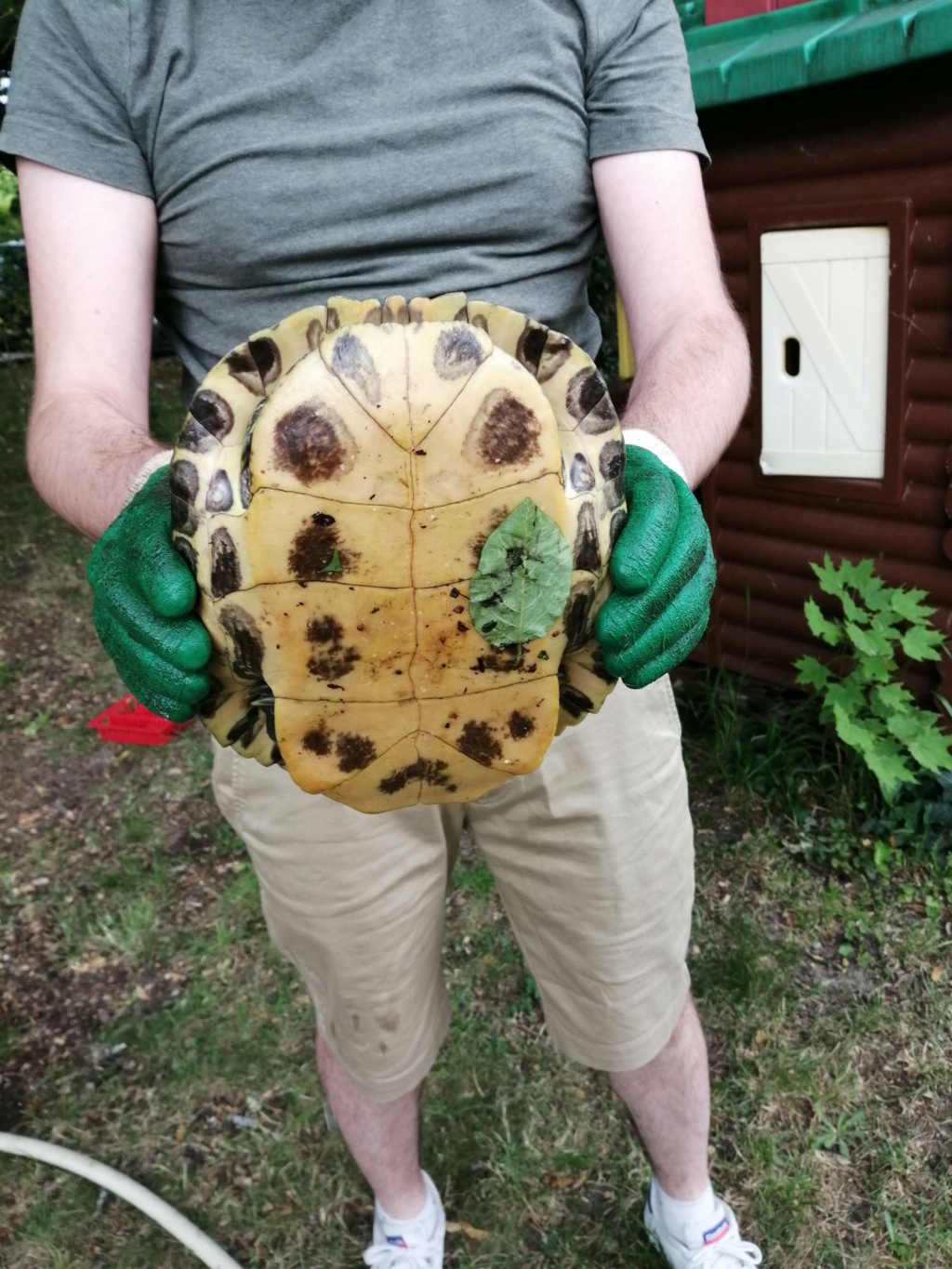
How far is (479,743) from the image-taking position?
1293 millimetres

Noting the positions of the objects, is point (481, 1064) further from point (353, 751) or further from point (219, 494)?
point (219, 494)

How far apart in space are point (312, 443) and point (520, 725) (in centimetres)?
46

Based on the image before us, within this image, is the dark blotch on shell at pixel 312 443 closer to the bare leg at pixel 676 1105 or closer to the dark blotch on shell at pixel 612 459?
the dark blotch on shell at pixel 612 459

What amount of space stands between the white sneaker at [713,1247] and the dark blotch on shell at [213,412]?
73.1 inches

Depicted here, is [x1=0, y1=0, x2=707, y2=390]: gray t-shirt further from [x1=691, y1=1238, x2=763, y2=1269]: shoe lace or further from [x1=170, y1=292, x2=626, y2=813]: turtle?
[x1=691, y1=1238, x2=763, y2=1269]: shoe lace

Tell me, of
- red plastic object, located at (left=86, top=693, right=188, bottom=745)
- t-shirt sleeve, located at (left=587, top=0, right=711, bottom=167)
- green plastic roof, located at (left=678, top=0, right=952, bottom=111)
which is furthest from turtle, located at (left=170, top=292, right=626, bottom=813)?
red plastic object, located at (left=86, top=693, right=188, bottom=745)

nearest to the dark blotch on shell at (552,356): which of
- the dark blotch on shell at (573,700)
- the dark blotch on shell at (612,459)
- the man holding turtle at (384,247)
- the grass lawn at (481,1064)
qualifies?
the dark blotch on shell at (612,459)

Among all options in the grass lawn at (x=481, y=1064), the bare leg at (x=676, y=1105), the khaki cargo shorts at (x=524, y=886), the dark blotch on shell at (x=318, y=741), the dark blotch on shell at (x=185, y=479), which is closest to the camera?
the dark blotch on shell at (x=185, y=479)

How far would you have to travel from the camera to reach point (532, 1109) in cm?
246

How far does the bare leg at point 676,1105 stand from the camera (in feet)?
6.41

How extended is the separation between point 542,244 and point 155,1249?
7.43 ft

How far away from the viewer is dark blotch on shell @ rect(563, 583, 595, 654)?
1229 mm

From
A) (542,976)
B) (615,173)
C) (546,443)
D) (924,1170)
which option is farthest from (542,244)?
(924,1170)

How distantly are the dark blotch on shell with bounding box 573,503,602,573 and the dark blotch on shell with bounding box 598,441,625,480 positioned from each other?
0.05m
